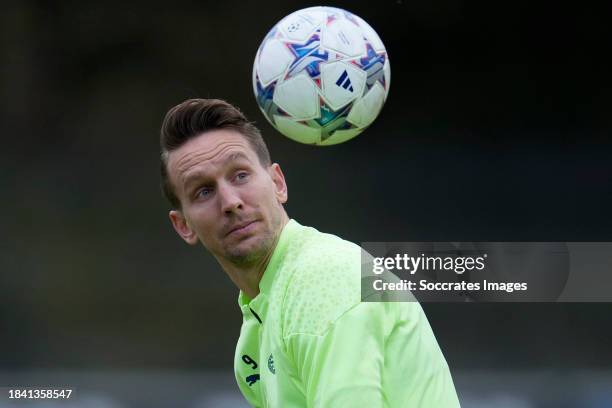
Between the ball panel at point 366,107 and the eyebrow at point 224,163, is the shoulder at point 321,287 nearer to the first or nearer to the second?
the eyebrow at point 224,163

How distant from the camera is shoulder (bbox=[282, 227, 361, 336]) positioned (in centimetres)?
206

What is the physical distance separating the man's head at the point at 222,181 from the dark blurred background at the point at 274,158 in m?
4.48

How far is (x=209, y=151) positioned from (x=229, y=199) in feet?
0.51

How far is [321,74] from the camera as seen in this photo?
3.46m

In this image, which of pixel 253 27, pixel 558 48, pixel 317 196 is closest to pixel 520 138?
pixel 558 48

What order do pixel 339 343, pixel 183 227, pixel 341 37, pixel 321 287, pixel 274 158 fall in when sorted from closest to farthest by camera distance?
pixel 339 343
pixel 321 287
pixel 183 227
pixel 341 37
pixel 274 158

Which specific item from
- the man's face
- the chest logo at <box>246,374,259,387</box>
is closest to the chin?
the man's face

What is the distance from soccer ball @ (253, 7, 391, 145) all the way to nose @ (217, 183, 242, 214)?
1077 millimetres

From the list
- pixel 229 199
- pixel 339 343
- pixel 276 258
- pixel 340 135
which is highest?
pixel 340 135

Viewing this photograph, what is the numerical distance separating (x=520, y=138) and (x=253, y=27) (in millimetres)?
2205

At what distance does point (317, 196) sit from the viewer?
23.8ft

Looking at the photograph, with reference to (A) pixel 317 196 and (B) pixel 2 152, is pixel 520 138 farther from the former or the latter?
(B) pixel 2 152

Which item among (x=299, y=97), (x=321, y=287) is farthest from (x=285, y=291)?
(x=299, y=97)

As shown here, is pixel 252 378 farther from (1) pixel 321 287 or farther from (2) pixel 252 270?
(1) pixel 321 287
